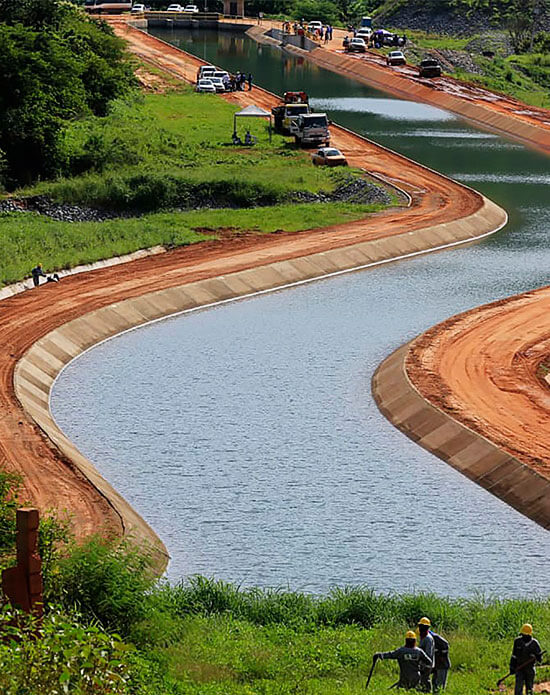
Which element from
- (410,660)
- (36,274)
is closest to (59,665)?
(410,660)

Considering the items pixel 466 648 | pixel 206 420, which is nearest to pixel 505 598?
pixel 466 648

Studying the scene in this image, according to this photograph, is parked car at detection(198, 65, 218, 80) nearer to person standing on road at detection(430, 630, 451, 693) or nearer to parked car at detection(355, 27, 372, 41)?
parked car at detection(355, 27, 372, 41)

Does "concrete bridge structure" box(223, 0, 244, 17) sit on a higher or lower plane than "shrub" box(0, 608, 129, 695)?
lower

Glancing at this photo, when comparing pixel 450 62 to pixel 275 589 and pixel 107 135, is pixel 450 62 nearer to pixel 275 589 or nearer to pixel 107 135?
pixel 107 135

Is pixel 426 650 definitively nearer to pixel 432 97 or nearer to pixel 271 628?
pixel 271 628

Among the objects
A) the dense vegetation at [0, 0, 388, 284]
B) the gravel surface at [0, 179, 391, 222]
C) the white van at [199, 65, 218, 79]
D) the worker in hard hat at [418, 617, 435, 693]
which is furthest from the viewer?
the white van at [199, 65, 218, 79]

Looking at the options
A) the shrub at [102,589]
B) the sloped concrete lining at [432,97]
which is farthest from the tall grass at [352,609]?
the sloped concrete lining at [432,97]

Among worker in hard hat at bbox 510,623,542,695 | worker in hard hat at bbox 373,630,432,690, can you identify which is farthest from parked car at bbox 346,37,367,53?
worker in hard hat at bbox 373,630,432,690
